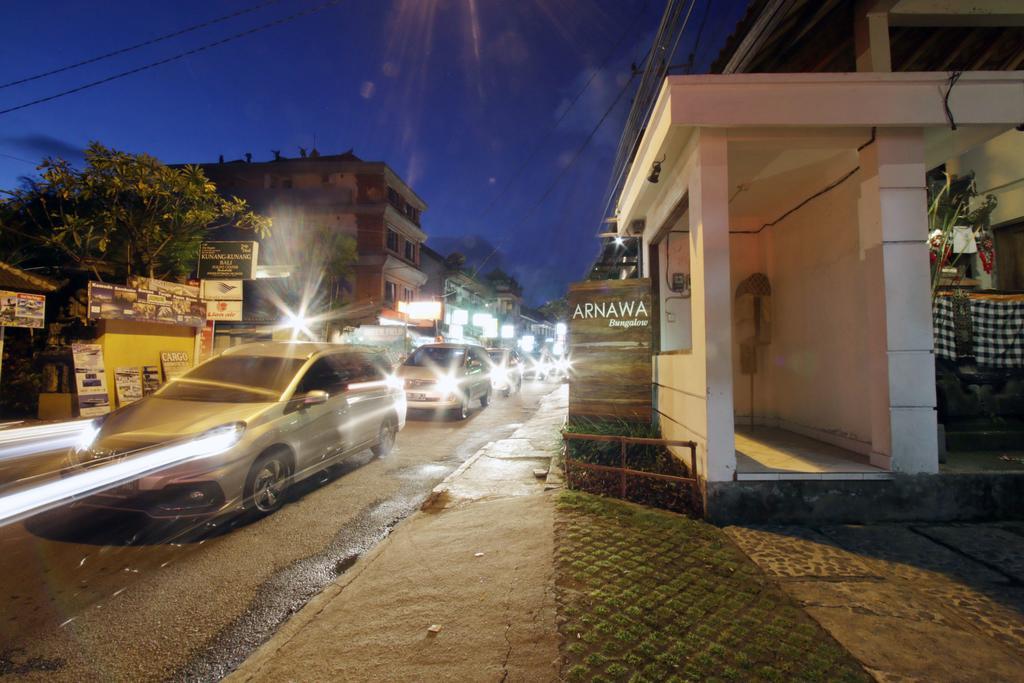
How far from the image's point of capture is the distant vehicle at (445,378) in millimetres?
11805

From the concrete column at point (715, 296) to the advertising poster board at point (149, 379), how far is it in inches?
552

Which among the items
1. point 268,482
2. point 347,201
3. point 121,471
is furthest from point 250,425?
point 347,201

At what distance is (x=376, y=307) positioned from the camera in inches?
1139

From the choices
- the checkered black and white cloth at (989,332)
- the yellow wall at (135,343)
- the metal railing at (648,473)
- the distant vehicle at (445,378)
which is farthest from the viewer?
the distant vehicle at (445,378)

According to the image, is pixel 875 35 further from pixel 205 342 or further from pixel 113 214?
pixel 205 342

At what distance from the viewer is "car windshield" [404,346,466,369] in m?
12.7

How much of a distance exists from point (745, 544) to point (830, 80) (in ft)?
14.2

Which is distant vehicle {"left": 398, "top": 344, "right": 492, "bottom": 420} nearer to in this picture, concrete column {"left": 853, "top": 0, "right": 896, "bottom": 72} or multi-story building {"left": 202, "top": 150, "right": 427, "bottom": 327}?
concrete column {"left": 853, "top": 0, "right": 896, "bottom": 72}

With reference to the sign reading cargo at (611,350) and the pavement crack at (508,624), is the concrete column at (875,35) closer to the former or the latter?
the sign reading cargo at (611,350)

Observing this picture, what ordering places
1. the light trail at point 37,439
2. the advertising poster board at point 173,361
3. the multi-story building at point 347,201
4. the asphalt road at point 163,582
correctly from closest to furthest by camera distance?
Answer: 1. the asphalt road at point 163,582
2. the light trail at point 37,439
3. the advertising poster board at point 173,361
4. the multi-story building at point 347,201

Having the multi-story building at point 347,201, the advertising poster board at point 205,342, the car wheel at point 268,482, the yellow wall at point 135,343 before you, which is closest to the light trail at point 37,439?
the yellow wall at point 135,343

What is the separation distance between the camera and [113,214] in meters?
11.5

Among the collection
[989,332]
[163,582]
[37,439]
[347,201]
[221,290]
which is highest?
[347,201]

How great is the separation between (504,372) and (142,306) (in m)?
11.9
